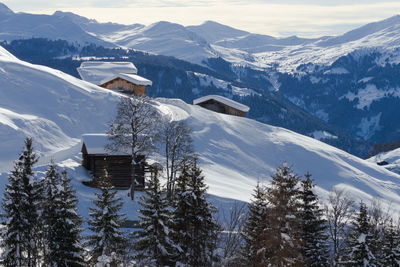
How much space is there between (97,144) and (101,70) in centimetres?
6019

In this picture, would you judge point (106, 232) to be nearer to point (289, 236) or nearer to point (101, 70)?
point (289, 236)

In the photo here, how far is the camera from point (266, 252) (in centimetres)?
2714

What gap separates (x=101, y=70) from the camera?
10850 centimetres

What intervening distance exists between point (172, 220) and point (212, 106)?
70894 mm

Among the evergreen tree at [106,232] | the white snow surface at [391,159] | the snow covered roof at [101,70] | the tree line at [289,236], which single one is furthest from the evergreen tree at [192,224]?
the white snow surface at [391,159]

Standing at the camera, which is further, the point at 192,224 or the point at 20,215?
the point at 20,215

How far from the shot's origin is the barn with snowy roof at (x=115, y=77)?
3617 inches

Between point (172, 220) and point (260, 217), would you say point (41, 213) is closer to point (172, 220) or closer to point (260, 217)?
point (172, 220)

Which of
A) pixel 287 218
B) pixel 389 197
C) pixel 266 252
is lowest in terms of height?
pixel 389 197

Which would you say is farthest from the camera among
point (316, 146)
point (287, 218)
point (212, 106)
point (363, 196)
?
point (212, 106)

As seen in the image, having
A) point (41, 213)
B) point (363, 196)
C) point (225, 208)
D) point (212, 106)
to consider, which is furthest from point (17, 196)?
point (212, 106)

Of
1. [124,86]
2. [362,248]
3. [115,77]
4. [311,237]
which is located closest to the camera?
[362,248]

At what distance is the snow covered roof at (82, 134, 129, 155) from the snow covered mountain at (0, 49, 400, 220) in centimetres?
435

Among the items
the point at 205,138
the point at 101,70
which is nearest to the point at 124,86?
the point at 101,70
